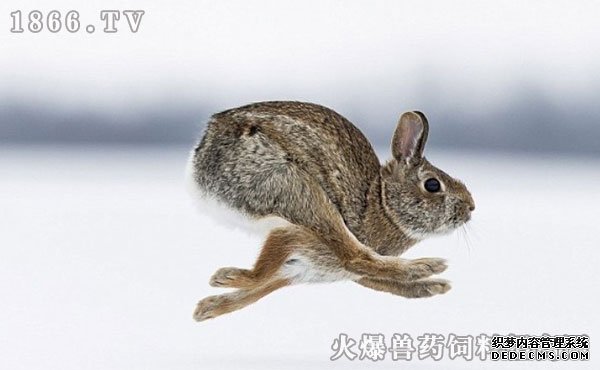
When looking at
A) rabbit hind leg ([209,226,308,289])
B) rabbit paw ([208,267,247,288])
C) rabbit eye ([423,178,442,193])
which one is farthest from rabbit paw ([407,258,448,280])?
rabbit paw ([208,267,247,288])

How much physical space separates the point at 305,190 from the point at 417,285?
1.46ft

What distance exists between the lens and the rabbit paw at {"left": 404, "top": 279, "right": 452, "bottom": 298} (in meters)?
3.47

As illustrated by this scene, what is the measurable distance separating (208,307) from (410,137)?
29.2 inches

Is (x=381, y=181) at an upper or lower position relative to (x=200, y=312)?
upper

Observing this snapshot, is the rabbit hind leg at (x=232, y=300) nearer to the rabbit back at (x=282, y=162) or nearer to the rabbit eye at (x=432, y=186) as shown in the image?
the rabbit back at (x=282, y=162)

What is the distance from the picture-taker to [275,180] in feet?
11.0

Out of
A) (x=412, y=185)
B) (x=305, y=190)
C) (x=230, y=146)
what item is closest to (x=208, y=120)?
(x=230, y=146)

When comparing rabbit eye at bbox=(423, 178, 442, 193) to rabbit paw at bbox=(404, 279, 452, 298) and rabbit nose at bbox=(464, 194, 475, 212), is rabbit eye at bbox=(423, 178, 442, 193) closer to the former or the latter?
rabbit nose at bbox=(464, 194, 475, 212)

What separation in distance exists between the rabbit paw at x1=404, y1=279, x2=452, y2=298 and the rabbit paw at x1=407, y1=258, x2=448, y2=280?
81 mm

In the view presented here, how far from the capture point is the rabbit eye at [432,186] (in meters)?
3.46

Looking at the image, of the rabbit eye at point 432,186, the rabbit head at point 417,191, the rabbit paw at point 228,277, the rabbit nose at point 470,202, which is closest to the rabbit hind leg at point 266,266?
the rabbit paw at point 228,277

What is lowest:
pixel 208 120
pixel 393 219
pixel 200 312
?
pixel 200 312

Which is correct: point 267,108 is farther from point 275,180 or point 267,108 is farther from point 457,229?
point 457,229

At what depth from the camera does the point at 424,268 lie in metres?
3.38
